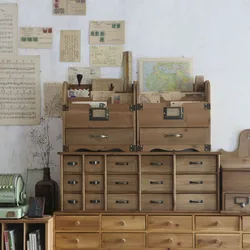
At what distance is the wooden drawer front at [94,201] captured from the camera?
3.27 metres

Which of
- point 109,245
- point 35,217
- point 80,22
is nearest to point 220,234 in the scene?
point 109,245

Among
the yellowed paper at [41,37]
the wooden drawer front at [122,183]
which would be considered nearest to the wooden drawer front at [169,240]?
the wooden drawer front at [122,183]

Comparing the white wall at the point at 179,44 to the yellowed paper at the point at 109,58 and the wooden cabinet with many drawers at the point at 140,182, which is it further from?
the wooden cabinet with many drawers at the point at 140,182

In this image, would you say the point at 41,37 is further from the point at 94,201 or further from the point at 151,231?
the point at 151,231

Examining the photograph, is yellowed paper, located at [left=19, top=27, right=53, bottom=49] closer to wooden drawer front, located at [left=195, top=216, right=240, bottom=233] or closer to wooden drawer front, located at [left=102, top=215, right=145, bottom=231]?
wooden drawer front, located at [left=102, top=215, right=145, bottom=231]

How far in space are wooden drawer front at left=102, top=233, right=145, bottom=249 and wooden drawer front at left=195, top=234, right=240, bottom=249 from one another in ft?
1.34

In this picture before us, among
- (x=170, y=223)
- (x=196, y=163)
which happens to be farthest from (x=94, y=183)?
(x=196, y=163)

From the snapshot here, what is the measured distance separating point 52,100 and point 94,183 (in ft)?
2.71

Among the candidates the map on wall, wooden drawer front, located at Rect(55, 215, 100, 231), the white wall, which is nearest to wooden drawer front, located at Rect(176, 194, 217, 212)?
the white wall

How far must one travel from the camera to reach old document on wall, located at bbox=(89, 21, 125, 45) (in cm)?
367

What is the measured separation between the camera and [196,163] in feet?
10.7

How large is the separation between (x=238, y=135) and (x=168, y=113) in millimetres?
693

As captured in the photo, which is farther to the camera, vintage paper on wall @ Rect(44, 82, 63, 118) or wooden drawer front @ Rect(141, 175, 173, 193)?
vintage paper on wall @ Rect(44, 82, 63, 118)

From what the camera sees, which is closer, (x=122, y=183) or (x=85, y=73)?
(x=122, y=183)
